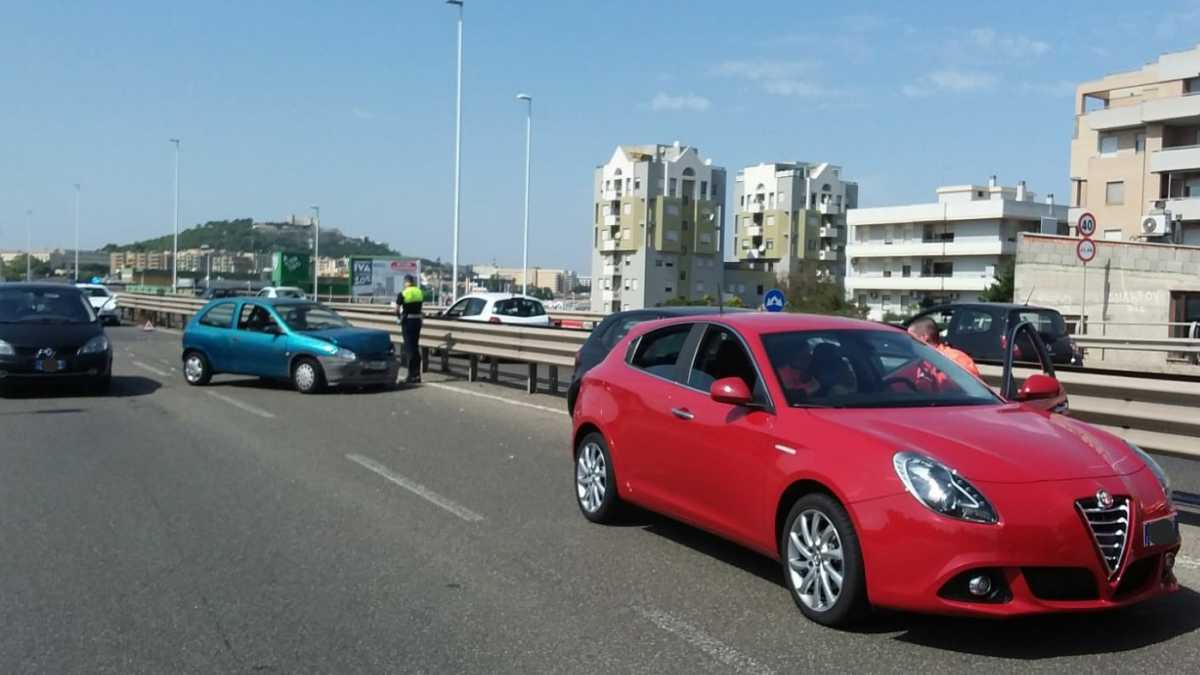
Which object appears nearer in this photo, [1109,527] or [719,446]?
[1109,527]

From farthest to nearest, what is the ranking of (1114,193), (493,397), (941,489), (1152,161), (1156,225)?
(1114,193)
(1152,161)
(1156,225)
(493,397)
(941,489)

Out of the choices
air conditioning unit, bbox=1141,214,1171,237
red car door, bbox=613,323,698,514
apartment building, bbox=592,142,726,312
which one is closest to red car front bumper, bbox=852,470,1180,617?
red car door, bbox=613,323,698,514

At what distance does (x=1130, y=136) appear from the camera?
58.1 m

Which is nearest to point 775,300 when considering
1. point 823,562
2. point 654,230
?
point 823,562

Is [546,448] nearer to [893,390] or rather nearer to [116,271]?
[893,390]

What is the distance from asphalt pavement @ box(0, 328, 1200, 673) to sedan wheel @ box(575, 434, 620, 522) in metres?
0.16

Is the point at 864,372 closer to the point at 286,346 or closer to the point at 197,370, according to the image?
the point at 286,346

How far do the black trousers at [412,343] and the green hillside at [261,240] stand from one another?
120198 mm

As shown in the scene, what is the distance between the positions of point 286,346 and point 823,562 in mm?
13384

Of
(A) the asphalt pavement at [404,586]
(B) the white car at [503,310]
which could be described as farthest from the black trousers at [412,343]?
(A) the asphalt pavement at [404,586]

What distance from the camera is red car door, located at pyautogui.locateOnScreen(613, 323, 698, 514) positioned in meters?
6.77

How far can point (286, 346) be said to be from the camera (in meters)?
17.3

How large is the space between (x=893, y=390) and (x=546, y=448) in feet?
19.7

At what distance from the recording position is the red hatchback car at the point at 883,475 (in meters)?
4.75
